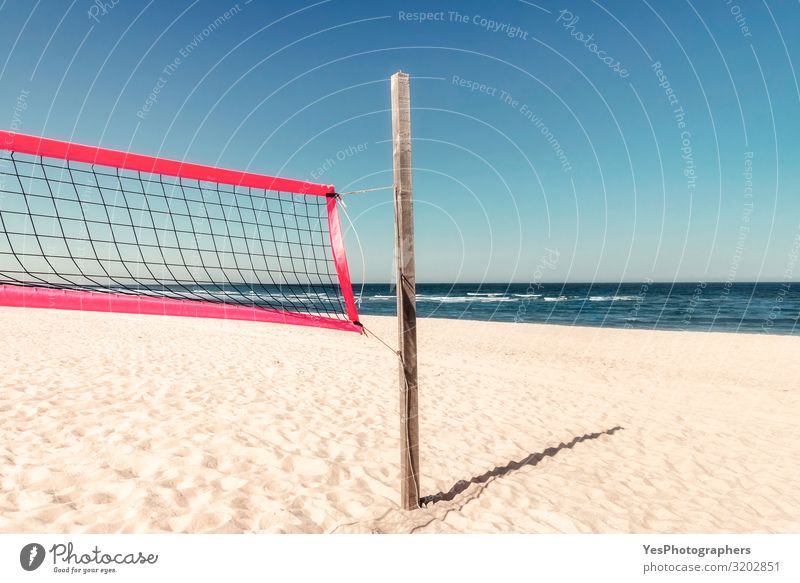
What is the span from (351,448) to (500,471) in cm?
157

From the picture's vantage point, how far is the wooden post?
10.2 ft

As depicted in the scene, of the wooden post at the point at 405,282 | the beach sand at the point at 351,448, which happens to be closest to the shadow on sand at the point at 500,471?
the beach sand at the point at 351,448

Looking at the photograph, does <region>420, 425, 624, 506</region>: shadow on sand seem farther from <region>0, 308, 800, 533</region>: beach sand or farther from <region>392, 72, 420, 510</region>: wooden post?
<region>392, 72, 420, 510</region>: wooden post

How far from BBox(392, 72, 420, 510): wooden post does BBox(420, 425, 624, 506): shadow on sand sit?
324 millimetres

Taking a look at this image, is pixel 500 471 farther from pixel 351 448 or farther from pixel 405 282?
pixel 405 282

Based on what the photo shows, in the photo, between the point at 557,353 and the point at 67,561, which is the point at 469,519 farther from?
the point at 557,353

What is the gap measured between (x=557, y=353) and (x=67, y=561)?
Result: 13528 millimetres

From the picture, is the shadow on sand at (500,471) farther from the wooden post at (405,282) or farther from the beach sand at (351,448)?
the wooden post at (405,282)

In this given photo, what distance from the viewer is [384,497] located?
3.45m

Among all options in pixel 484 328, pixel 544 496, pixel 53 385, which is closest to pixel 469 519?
pixel 544 496

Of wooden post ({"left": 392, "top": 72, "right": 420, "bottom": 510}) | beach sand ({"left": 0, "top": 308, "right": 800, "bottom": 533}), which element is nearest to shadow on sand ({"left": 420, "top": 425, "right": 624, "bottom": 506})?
beach sand ({"left": 0, "top": 308, "right": 800, "bottom": 533})

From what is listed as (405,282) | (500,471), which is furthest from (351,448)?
(405,282)

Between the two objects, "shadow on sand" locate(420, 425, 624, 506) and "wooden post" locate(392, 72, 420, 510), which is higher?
"wooden post" locate(392, 72, 420, 510)

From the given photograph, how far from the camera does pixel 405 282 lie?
→ 318 centimetres
